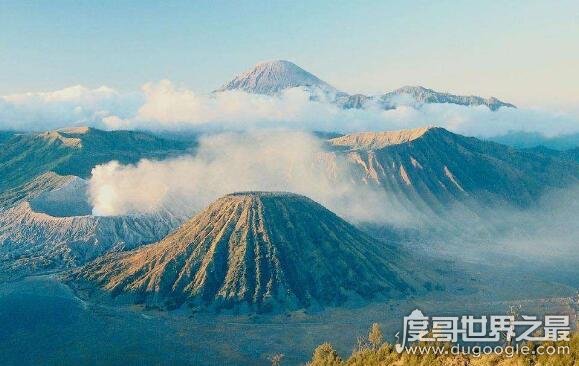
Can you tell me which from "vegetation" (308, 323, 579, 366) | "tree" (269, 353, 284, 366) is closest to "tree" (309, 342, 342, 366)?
"vegetation" (308, 323, 579, 366)

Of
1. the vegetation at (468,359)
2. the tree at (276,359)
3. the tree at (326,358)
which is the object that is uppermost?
the vegetation at (468,359)

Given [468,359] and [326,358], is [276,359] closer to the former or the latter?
[326,358]

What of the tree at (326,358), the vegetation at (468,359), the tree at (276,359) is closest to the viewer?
the vegetation at (468,359)

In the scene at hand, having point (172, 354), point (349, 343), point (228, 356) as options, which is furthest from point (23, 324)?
point (349, 343)

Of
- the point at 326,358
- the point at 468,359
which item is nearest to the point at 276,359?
the point at 326,358

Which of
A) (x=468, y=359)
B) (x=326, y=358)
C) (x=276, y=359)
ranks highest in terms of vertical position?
(x=468, y=359)

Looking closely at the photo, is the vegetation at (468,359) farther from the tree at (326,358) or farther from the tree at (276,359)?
the tree at (276,359)

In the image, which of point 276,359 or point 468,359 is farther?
point 276,359

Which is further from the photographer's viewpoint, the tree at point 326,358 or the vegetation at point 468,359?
the tree at point 326,358

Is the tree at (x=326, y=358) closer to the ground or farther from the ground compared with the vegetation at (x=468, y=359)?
closer to the ground

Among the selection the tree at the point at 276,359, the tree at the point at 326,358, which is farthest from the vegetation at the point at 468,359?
the tree at the point at 276,359

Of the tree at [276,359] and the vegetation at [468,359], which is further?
the tree at [276,359]

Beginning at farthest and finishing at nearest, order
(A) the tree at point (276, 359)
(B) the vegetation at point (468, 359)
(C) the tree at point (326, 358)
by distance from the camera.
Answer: (A) the tree at point (276, 359), (C) the tree at point (326, 358), (B) the vegetation at point (468, 359)
